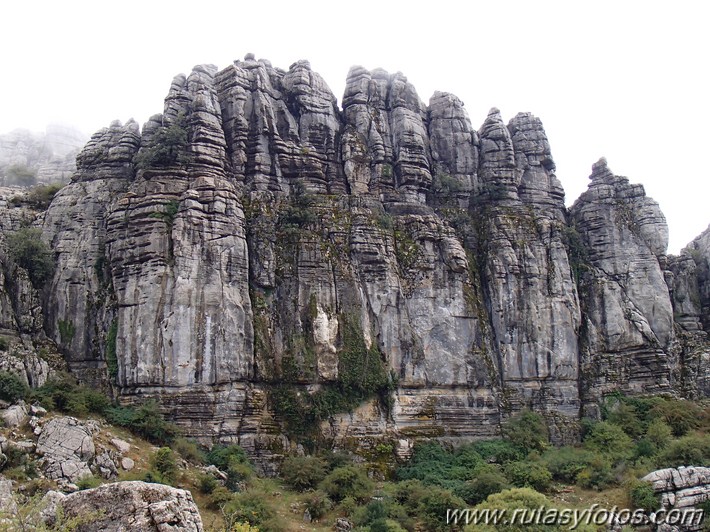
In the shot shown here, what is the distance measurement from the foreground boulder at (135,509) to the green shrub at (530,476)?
26228 mm

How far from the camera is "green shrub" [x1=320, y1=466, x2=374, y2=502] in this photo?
3419 cm

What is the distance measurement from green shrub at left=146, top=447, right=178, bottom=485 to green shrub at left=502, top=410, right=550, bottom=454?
67.3ft

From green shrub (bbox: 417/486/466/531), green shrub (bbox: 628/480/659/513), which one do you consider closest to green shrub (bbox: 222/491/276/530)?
green shrub (bbox: 417/486/466/531)

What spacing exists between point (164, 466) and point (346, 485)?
9.11 meters

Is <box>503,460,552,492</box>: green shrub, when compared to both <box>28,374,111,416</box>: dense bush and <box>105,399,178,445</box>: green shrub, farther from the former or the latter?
<box>28,374,111,416</box>: dense bush

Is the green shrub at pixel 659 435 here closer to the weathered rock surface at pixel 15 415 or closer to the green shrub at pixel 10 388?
the weathered rock surface at pixel 15 415

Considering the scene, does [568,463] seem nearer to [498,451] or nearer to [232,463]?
[498,451]

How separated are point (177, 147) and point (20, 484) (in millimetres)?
22335

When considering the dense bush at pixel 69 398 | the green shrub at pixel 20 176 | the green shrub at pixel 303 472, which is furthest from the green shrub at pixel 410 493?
the green shrub at pixel 20 176

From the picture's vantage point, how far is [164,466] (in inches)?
1241

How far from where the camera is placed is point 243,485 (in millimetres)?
33406

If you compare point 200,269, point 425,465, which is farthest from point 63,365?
point 425,465

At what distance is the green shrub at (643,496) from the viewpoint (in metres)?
32.0

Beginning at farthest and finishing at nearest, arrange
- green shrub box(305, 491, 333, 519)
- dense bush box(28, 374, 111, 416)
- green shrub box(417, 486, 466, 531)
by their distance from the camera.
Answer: dense bush box(28, 374, 111, 416) < green shrub box(305, 491, 333, 519) < green shrub box(417, 486, 466, 531)
